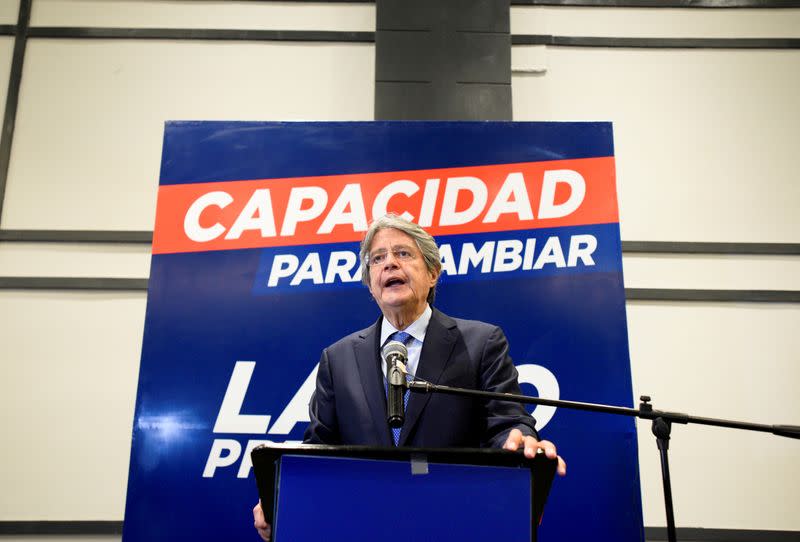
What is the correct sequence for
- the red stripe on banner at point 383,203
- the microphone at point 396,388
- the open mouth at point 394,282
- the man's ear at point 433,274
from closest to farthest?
the microphone at point 396,388 < the open mouth at point 394,282 < the man's ear at point 433,274 < the red stripe on banner at point 383,203

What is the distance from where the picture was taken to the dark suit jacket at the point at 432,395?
209cm

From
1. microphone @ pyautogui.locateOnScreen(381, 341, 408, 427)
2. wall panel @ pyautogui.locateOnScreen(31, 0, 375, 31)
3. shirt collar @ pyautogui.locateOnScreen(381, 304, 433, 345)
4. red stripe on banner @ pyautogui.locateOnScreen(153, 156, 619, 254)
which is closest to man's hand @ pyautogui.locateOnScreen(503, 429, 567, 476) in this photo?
microphone @ pyautogui.locateOnScreen(381, 341, 408, 427)

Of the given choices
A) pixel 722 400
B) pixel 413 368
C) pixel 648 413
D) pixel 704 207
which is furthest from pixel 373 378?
pixel 704 207

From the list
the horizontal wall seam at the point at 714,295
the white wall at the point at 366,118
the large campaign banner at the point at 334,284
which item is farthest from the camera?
the horizontal wall seam at the point at 714,295

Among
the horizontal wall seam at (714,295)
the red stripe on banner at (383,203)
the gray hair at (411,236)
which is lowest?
the gray hair at (411,236)

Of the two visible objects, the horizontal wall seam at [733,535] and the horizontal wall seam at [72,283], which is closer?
the horizontal wall seam at [733,535]

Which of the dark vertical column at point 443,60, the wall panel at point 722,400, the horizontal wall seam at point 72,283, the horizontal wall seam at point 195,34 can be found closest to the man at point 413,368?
the dark vertical column at point 443,60

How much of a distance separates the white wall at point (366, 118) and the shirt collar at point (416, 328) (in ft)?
5.60

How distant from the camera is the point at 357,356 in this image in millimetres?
2287

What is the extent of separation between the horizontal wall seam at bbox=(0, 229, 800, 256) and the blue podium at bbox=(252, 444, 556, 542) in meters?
2.65

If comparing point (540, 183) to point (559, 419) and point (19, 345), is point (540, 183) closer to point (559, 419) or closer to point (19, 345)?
point (559, 419)

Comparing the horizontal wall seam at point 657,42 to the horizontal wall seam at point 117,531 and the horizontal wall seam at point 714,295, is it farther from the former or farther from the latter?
the horizontal wall seam at point 117,531

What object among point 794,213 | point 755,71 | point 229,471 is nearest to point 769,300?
point 794,213

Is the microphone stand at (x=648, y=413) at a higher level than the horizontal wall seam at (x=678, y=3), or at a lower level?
lower
